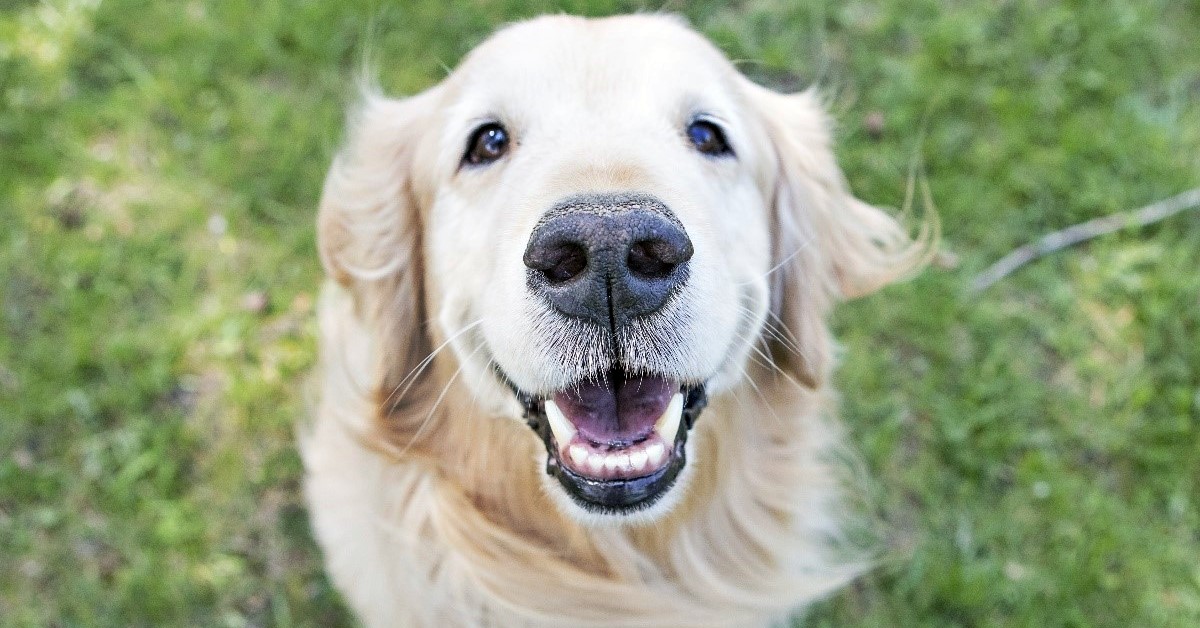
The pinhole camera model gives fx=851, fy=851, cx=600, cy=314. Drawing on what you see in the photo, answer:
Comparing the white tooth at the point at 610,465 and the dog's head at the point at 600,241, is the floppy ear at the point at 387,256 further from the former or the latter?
the white tooth at the point at 610,465

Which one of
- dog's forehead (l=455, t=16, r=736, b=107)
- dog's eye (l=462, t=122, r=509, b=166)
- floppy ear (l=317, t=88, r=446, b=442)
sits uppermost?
dog's forehead (l=455, t=16, r=736, b=107)

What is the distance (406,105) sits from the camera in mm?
2979

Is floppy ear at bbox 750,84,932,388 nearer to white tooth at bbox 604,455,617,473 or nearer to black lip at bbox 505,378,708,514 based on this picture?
black lip at bbox 505,378,708,514

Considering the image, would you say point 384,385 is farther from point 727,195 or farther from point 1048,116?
point 1048,116

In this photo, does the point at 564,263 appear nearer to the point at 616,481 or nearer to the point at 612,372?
the point at 612,372

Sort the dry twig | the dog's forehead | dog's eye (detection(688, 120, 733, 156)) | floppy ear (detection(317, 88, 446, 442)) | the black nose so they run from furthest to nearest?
1. the dry twig
2. floppy ear (detection(317, 88, 446, 442))
3. dog's eye (detection(688, 120, 733, 156))
4. the dog's forehead
5. the black nose

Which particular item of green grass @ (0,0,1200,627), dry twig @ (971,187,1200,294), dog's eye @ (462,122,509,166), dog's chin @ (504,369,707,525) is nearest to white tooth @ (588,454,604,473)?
dog's chin @ (504,369,707,525)

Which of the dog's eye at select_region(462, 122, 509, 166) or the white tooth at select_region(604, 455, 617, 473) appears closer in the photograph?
the white tooth at select_region(604, 455, 617, 473)

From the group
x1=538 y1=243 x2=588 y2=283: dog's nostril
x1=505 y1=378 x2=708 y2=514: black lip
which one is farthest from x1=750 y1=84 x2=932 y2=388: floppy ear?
x1=538 y1=243 x2=588 y2=283: dog's nostril

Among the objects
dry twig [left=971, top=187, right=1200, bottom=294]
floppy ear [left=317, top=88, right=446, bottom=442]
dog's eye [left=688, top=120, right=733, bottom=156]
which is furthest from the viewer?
dry twig [left=971, top=187, right=1200, bottom=294]

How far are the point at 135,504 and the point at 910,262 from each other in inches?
134

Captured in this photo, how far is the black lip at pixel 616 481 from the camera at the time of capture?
2.06 m

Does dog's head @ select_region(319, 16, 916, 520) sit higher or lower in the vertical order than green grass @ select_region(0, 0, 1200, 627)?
higher

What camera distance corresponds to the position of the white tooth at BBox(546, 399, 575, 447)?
209cm
